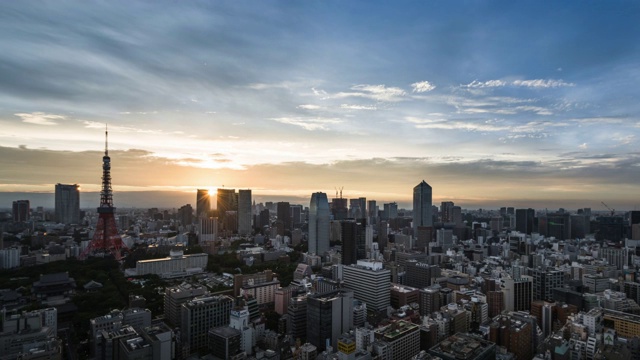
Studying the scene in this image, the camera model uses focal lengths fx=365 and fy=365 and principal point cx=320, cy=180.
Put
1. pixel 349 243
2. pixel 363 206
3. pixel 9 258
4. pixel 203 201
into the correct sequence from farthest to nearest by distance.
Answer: pixel 363 206
pixel 203 201
pixel 349 243
pixel 9 258

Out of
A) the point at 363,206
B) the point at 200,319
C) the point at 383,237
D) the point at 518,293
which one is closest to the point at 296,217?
the point at 363,206

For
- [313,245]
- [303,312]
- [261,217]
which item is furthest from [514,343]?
[261,217]

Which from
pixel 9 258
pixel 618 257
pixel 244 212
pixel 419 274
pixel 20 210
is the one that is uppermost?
pixel 20 210

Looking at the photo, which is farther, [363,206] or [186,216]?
[363,206]

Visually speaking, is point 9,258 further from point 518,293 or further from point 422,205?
point 422,205

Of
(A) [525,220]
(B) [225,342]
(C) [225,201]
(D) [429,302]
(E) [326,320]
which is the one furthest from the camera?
(C) [225,201]

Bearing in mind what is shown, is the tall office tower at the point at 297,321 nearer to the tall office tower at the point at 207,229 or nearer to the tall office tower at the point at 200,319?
the tall office tower at the point at 200,319

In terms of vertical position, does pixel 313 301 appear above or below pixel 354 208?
below
